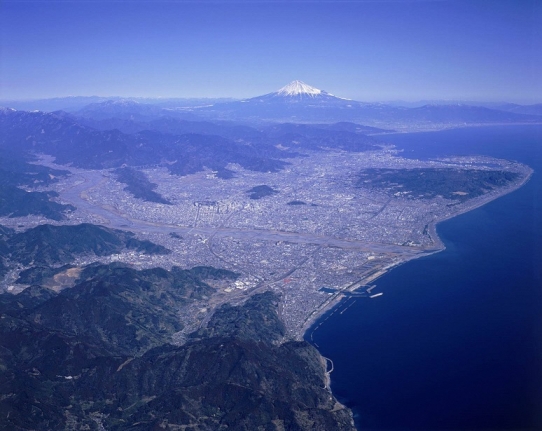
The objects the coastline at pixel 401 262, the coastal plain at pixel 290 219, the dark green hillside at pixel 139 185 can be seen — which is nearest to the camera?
the coastline at pixel 401 262

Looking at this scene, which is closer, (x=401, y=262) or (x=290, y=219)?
(x=401, y=262)

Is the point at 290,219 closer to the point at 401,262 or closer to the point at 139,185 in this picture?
the point at 401,262

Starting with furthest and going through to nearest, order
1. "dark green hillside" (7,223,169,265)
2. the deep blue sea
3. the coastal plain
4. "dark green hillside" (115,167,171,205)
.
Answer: "dark green hillside" (115,167,171,205)
"dark green hillside" (7,223,169,265)
the coastal plain
the deep blue sea

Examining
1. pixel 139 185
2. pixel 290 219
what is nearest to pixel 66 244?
pixel 290 219

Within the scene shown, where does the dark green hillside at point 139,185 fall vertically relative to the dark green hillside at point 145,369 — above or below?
above

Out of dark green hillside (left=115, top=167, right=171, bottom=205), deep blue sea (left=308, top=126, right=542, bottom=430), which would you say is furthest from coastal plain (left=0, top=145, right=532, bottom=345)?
deep blue sea (left=308, top=126, right=542, bottom=430)

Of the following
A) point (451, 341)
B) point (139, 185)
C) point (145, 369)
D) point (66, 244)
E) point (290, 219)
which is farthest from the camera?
point (139, 185)

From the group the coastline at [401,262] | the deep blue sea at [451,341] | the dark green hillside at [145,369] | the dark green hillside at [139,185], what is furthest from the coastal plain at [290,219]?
the dark green hillside at [145,369]

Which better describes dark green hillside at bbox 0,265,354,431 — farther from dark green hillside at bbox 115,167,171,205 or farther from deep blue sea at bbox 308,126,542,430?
dark green hillside at bbox 115,167,171,205

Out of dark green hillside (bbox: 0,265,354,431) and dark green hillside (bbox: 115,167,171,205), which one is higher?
dark green hillside (bbox: 115,167,171,205)

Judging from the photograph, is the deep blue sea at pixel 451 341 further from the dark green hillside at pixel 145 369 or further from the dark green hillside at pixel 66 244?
the dark green hillside at pixel 66 244
